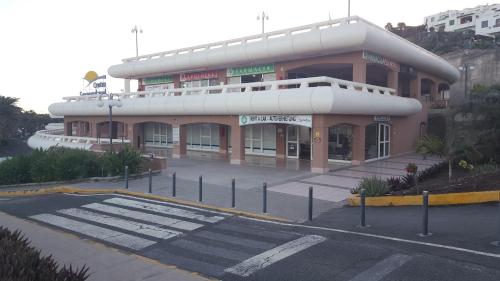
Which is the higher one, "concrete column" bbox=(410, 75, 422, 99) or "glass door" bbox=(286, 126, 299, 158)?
"concrete column" bbox=(410, 75, 422, 99)

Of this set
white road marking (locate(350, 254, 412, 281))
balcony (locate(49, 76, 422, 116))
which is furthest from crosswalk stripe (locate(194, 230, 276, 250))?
balcony (locate(49, 76, 422, 116))

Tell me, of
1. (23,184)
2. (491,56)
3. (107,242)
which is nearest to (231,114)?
(23,184)

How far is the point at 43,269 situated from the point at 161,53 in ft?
103

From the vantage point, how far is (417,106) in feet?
94.6

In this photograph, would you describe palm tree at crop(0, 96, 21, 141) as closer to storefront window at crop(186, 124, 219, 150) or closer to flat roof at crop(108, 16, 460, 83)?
flat roof at crop(108, 16, 460, 83)

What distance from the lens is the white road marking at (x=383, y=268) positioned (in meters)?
6.54

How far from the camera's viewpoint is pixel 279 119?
21.5m

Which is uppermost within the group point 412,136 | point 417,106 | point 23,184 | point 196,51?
point 196,51

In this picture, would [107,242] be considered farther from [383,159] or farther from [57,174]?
[383,159]

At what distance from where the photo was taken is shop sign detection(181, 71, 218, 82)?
105 feet

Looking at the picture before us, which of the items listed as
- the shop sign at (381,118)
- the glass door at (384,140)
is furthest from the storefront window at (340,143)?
the glass door at (384,140)

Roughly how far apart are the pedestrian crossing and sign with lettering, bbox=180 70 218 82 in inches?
779

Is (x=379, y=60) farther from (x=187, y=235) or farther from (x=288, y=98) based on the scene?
(x=187, y=235)

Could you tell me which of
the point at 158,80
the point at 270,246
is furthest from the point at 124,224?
the point at 158,80
